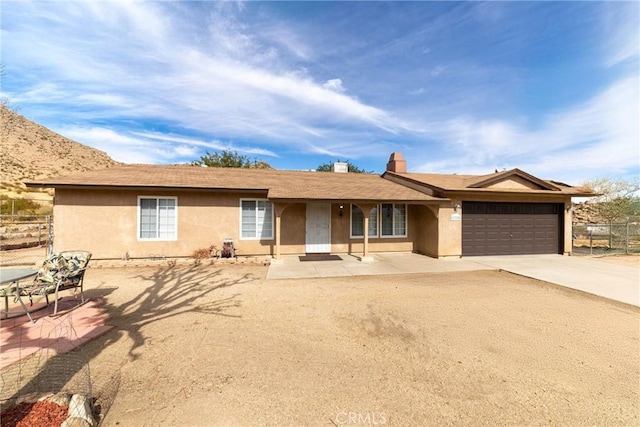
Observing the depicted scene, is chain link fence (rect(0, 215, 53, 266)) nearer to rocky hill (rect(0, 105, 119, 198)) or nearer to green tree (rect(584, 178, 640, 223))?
rocky hill (rect(0, 105, 119, 198))

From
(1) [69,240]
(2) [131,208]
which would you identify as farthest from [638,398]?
(1) [69,240]

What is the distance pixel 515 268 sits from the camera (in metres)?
9.60

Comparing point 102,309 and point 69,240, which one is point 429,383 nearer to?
point 102,309

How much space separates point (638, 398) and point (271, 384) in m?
4.25

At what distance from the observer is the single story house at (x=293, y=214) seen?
10.1 metres

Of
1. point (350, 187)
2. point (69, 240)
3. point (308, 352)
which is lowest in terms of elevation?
point (308, 352)

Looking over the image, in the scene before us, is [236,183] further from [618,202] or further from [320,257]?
[618,202]

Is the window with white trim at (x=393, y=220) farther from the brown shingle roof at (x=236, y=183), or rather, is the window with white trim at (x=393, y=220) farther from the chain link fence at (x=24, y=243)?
the chain link fence at (x=24, y=243)

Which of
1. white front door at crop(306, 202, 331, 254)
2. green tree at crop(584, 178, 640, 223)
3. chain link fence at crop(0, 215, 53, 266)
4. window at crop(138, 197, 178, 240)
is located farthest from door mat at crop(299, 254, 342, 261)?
green tree at crop(584, 178, 640, 223)

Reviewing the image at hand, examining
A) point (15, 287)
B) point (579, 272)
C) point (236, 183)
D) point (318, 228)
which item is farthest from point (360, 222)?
point (15, 287)

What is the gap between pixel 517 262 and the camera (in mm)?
10719

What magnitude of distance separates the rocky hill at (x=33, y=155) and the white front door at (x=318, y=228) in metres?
32.7

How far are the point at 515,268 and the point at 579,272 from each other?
1815 mm

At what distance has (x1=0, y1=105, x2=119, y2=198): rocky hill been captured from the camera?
34.4 meters
